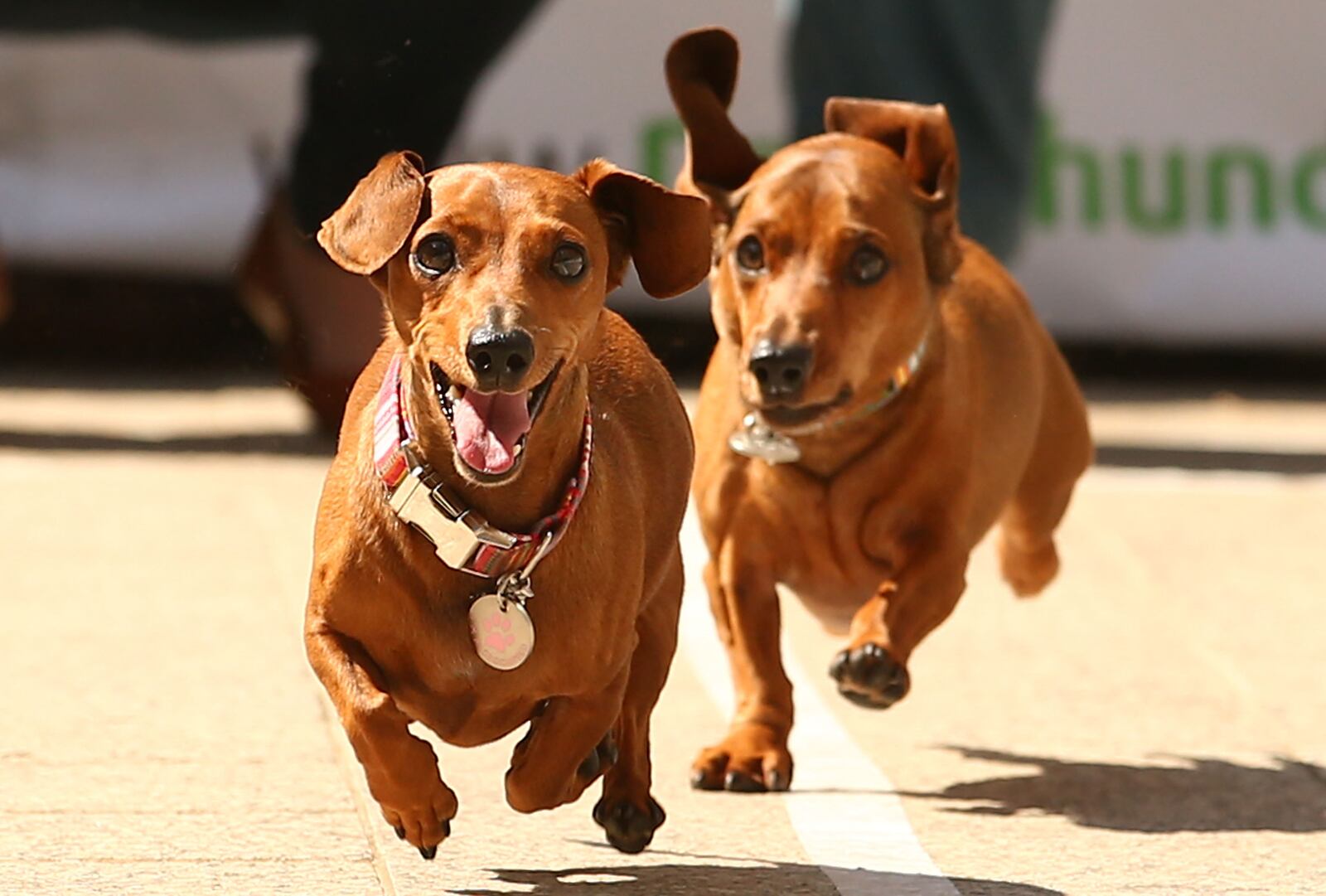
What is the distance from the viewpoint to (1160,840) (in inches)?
181

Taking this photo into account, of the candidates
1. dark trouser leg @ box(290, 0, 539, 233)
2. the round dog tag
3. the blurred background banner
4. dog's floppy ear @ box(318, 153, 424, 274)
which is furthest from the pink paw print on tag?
the blurred background banner

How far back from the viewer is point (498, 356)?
3408 millimetres

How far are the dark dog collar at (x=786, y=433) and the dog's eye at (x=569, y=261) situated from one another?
1.27 meters

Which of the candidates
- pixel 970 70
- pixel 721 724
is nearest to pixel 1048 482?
pixel 721 724

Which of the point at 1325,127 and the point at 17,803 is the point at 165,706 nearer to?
the point at 17,803

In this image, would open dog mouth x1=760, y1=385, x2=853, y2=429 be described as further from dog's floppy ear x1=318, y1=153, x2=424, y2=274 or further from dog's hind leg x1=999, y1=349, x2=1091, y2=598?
dog's floppy ear x1=318, y1=153, x2=424, y2=274

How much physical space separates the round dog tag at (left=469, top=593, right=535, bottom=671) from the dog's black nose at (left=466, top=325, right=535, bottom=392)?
393mm

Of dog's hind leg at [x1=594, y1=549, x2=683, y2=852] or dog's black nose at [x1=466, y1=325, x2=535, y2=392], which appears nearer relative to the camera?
dog's black nose at [x1=466, y1=325, x2=535, y2=392]

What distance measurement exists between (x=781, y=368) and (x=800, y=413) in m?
0.13

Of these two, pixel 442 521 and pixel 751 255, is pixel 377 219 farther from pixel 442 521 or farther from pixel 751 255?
pixel 751 255

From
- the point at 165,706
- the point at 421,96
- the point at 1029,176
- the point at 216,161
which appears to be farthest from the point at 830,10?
the point at 165,706

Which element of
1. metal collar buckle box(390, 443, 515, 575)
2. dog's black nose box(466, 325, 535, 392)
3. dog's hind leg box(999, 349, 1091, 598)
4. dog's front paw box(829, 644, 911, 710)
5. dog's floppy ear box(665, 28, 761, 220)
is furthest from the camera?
dog's hind leg box(999, 349, 1091, 598)

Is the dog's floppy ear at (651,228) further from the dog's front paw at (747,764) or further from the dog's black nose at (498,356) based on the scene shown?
the dog's front paw at (747,764)

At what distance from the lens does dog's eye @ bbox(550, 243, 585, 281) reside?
3.60 meters
